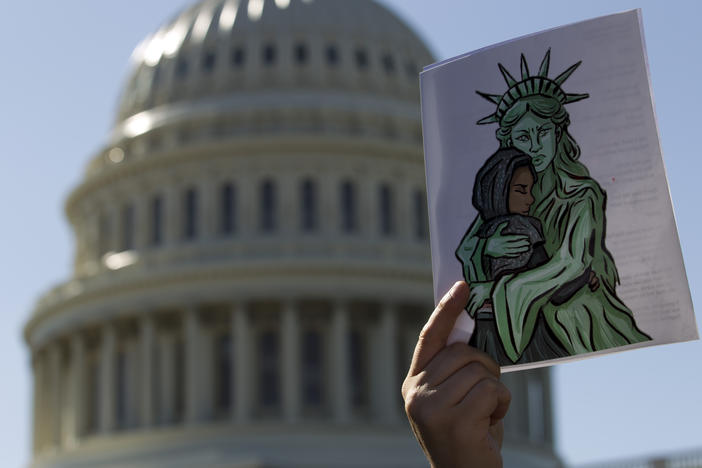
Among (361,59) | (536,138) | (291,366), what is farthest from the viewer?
(361,59)

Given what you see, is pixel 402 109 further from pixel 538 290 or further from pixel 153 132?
pixel 538 290

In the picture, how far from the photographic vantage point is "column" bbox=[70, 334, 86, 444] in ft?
197

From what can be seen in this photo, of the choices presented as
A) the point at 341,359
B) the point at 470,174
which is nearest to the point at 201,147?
the point at 341,359

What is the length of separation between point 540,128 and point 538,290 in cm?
65

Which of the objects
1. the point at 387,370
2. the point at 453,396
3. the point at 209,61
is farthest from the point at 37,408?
the point at 453,396

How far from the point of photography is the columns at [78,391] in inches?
2362

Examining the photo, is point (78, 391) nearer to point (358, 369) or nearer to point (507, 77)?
point (358, 369)

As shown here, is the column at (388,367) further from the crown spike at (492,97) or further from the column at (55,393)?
the crown spike at (492,97)

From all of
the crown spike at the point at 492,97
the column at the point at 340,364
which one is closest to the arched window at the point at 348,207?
the column at the point at 340,364

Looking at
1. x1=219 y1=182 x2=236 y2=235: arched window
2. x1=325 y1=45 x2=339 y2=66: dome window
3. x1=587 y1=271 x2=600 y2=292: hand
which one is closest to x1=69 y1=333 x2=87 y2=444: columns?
x1=219 y1=182 x2=236 y2=235: arched window

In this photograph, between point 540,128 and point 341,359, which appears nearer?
point 540,128

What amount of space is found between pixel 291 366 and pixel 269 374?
2033mm

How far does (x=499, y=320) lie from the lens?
15.6ft

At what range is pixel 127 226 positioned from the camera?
209ft
